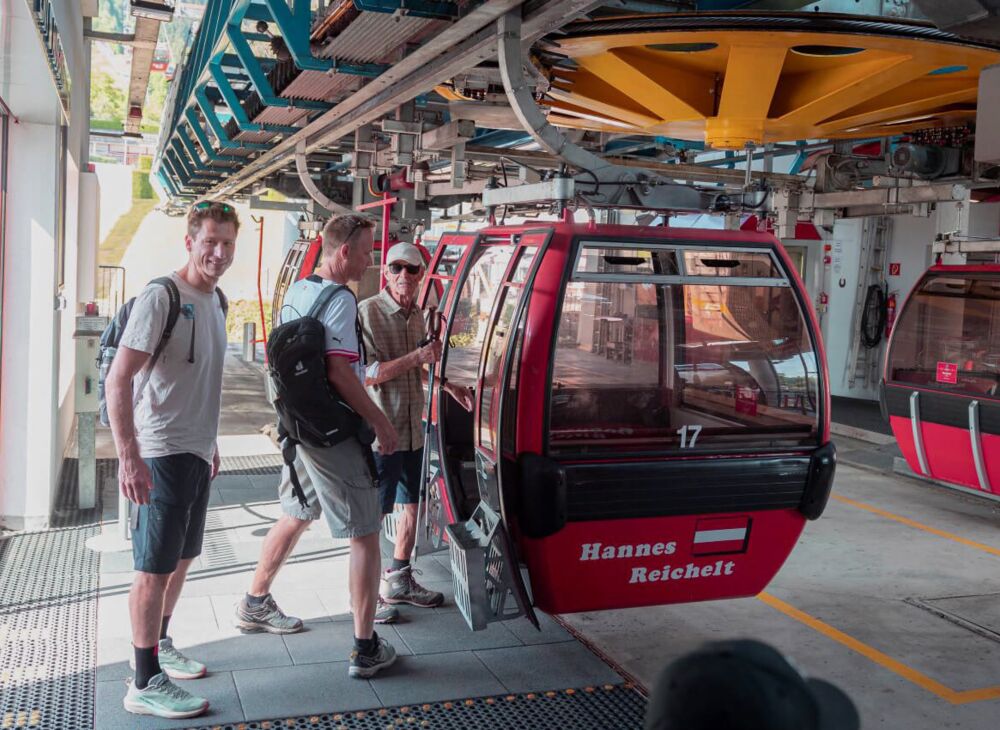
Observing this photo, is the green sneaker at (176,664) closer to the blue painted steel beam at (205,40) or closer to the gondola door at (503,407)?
the gondola door at (503,407)

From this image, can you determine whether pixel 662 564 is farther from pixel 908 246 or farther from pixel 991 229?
pixel 908 246

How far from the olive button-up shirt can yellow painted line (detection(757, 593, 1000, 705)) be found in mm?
2230

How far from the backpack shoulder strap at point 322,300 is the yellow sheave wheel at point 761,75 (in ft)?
7.35

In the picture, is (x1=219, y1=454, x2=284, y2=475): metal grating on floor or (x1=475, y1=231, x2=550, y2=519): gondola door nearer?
(x1=475, y1=231, x2=550, y2=519): gondola door

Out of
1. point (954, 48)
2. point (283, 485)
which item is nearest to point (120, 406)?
point (283, 485)

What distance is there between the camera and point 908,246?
14766mm

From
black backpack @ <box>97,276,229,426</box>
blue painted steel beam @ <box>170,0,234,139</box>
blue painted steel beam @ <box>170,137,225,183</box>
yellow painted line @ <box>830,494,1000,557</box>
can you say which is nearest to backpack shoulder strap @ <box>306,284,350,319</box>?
black backpack @ <box>97,276,229,426</box>

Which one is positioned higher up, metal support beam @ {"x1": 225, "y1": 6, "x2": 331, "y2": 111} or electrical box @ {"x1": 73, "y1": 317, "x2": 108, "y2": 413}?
metal support beam @ {"x1": 225, "y1": 6, "x2": 331, "y2": 111}

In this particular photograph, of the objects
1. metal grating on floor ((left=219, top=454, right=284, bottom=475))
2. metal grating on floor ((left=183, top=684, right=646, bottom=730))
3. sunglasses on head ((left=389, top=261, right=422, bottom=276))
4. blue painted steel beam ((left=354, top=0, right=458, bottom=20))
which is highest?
blue painted steel beam ((left=354, top=0, right=458, bottom=20))

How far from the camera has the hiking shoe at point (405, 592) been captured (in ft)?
17.3

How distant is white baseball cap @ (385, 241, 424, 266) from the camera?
16.9ft

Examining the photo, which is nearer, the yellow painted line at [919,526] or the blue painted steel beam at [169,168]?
the yellow painted line at [919,526]

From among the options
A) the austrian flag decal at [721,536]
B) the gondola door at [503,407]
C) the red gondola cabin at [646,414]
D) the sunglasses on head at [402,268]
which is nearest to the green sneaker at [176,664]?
the red gondola cabin at [646,414]

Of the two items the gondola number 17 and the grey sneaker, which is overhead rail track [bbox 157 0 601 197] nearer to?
the gondola number 17
